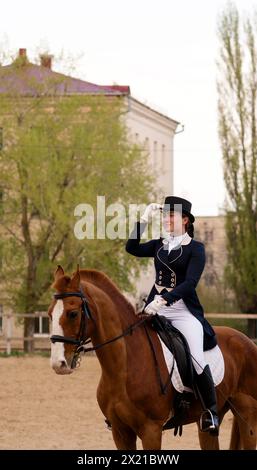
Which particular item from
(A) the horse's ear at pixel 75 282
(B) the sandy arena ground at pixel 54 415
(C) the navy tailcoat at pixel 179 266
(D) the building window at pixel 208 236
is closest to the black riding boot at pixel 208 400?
(C) the navy tailcoat at pixel 179 266

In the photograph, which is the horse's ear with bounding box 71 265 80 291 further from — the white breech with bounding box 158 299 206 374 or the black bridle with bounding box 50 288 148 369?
the white breech with bounding box 158 299 206 374

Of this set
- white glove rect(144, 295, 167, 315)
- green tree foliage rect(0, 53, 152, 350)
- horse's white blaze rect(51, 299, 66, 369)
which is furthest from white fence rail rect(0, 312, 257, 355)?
horse's white blaze rect(51, 299, 66, 369)

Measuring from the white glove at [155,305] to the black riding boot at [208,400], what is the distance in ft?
2.10

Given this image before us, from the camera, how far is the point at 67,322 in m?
9.16

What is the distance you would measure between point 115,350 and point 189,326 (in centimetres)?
75

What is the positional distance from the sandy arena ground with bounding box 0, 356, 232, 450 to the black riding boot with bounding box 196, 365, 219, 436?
451 centimetres

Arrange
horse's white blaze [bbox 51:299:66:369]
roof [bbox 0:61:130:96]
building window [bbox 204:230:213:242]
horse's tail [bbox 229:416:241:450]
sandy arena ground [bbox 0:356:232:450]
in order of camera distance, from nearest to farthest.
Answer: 1. horse's white blaze [bbox 51:299:66:369]
2. horse's tail [bbox 229:416:241:450]
3. sandy arena ground [bbox 0:356:232:450]
4. roof [bbox 0:61:130:96]
5. building window [bbox 204:230:213:242]

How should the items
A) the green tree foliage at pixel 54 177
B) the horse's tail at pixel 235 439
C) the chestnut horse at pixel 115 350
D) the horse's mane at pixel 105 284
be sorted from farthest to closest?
the green tree foliage at pixel 54 177 < the horse's tail at pixel 235 439 < the horse's mane at pixel 105 284 < the chestnut horse at pixel 115 350

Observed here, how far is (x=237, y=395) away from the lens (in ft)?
35.7

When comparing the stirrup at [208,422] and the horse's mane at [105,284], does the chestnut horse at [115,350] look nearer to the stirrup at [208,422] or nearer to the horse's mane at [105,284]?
the horse's mane at [105,284]

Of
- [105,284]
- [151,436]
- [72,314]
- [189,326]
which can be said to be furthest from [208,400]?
[72,314]

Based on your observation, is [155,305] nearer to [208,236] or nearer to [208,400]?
[208,400]

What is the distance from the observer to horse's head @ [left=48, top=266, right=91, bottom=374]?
9.03 meters

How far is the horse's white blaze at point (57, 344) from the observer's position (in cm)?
900
